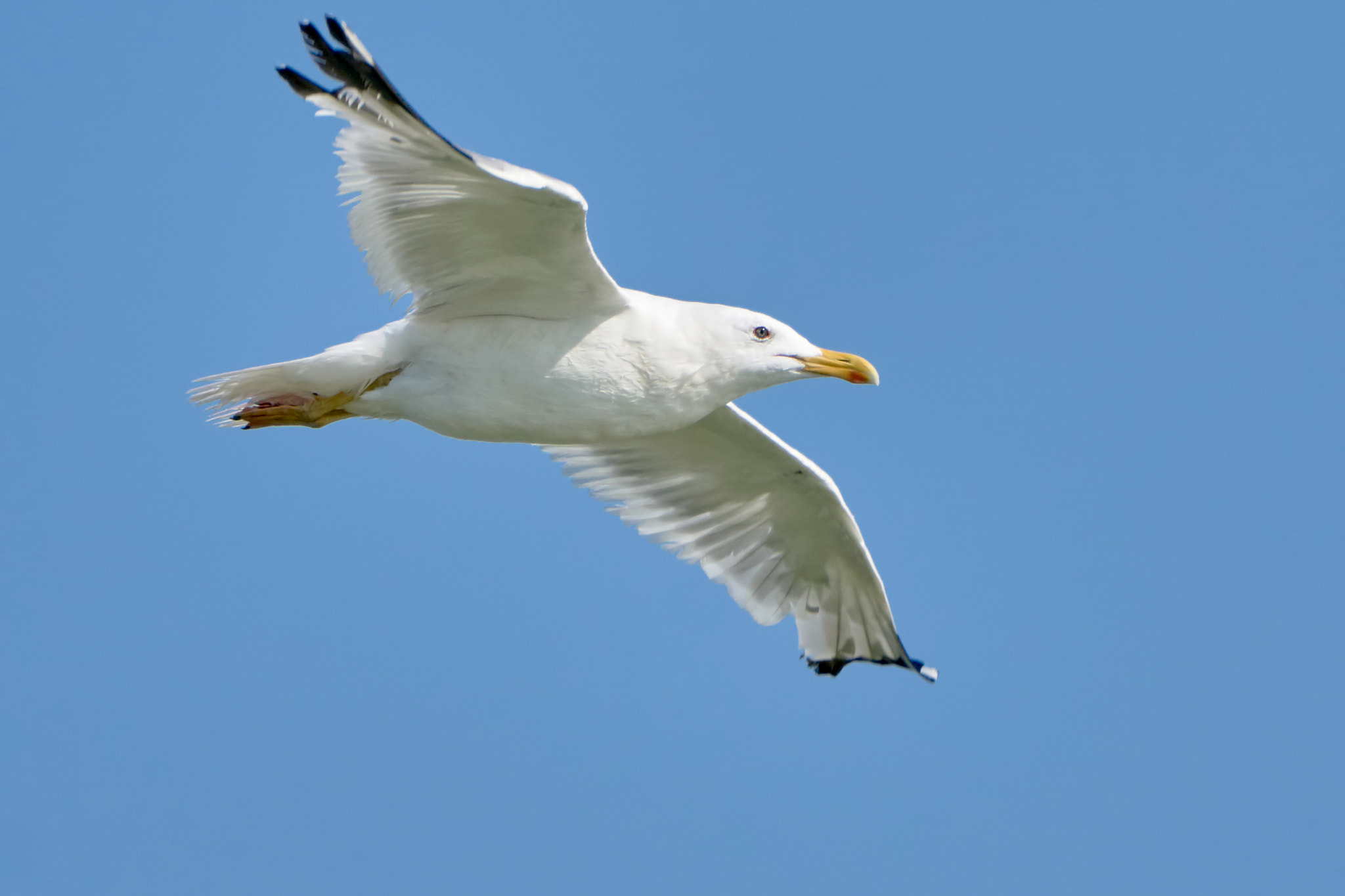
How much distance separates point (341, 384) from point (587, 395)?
44.5 inches

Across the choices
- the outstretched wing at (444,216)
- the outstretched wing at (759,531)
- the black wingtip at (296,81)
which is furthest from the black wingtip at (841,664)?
the black wingtip at (296,81)

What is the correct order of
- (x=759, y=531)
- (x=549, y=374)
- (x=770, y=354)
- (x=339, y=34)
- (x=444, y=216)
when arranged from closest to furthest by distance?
(x=339, y=34) < (x=444, y=216) < (x=549, y=374) < (x=770, y=354) < (x=759, y=531)

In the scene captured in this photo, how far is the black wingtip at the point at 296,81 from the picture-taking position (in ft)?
18.9

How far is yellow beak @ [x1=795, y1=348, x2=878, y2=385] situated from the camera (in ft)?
22.7

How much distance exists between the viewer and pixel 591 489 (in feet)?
28.1

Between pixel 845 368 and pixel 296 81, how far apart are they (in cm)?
272

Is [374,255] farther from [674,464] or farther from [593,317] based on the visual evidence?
[674,464]

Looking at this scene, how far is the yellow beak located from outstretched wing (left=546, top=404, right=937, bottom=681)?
4.42 ft

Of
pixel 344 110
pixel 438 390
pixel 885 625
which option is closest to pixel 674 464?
pixel 885 625

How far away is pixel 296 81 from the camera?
5.77 meters

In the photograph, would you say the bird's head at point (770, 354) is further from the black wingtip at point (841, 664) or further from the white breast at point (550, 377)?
the black wingtip at point (841, 664)

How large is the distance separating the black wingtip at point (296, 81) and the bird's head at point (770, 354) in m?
2.05

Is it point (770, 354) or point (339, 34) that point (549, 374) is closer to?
point (770, 354)

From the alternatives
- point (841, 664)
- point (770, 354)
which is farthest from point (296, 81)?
point (841, 664)
